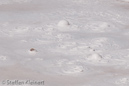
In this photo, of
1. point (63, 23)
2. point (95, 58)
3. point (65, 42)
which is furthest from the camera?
point (63, 23)

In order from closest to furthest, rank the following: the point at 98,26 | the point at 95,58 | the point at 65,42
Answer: the point at 95,58 → the point at 65,42 → the point at 98,26

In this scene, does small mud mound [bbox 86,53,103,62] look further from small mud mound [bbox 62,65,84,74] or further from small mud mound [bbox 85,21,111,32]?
small mud mound [bbox 85,21,111,32]

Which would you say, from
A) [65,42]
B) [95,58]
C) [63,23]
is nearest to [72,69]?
[95,58]

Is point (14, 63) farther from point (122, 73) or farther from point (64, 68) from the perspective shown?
point (122, 73)

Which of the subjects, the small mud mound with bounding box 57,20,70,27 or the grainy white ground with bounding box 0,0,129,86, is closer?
the grainy white ground with bounding box 0,0,129,86

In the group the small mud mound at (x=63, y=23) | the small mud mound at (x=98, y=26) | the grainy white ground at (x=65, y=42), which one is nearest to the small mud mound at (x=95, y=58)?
the grainy white ground at (x=65, y=42)

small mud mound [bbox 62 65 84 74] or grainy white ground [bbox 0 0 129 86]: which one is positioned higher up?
grainy white ground [bbox 0 0 129 86]

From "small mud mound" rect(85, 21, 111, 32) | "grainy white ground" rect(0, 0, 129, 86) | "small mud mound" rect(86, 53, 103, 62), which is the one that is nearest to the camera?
"grainy white ground" rect(0, 0, 129, 86)

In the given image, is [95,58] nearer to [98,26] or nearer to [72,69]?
[72,69]

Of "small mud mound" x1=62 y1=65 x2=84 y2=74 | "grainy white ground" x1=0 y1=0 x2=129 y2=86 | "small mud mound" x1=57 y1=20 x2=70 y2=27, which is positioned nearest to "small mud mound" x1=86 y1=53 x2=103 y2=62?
"grainy white ground" x1=0 y1=0 x2=129 y2=86
